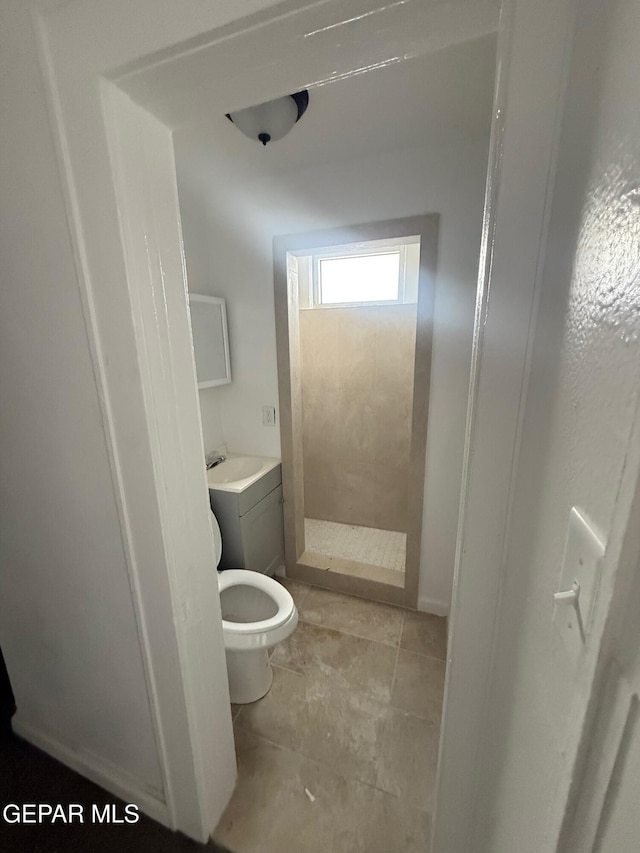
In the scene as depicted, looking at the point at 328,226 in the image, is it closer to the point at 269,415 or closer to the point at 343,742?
the point at 269,415

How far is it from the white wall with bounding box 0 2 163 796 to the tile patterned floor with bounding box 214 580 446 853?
0.37 m

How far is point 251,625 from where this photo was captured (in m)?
1.23

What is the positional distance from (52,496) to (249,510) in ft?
3.17

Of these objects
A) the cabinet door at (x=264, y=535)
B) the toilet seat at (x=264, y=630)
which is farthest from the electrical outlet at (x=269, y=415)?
the toilet seat at (x=264, y=630)

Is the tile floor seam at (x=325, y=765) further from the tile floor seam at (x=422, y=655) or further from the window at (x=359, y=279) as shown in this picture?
the window at (x=359, y=279)

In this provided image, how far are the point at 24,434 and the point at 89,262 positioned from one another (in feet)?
1.59

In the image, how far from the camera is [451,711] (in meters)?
0.60

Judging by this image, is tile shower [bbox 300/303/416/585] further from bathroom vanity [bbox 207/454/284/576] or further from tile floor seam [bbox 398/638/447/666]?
tile floor seam [bbox 398/638/447/666]

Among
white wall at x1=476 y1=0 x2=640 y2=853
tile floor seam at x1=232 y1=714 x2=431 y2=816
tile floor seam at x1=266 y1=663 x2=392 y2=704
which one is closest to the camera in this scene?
white wall at x1=476 y1=0 x2=640 y2=853

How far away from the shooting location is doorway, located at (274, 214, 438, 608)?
6.07ft

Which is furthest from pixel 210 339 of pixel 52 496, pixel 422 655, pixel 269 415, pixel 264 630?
pixel 422 655

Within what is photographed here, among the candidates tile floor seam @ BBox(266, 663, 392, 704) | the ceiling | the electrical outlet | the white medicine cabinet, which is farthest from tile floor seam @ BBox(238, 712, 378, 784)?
the ceiling

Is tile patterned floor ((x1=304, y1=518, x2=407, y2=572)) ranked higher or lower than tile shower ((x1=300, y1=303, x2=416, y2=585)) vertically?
lower

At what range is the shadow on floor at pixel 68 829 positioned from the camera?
97 centimetres
